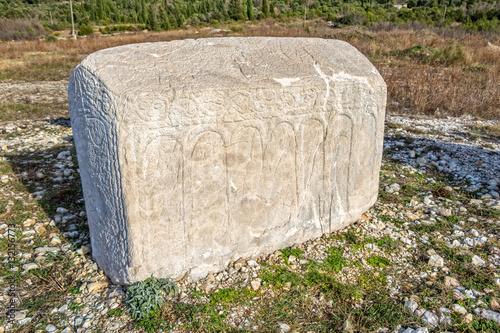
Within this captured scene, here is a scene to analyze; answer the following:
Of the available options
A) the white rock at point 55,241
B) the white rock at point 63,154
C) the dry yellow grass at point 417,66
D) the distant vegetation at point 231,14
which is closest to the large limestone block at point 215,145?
the white rock at point 55,241

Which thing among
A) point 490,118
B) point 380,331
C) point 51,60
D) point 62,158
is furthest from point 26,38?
point 380,331

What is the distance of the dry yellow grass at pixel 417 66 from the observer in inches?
300

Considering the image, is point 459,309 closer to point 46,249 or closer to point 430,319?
point 430,319

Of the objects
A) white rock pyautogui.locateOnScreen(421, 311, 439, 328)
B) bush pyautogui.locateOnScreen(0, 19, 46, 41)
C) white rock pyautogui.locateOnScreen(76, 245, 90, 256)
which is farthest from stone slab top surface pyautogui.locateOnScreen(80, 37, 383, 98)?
bush pyautogui.locateOnScreen(0, 19, 46, 41)

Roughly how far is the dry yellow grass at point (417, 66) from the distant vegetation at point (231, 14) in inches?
209

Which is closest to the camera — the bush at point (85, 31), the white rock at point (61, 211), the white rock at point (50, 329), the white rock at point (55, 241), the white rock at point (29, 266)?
the white rock at point (50, 329)

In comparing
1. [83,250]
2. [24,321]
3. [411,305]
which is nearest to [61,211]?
[83,250]

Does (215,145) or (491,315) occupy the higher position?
(215,145)

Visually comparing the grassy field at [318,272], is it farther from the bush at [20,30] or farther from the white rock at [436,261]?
the bush at [20,30]

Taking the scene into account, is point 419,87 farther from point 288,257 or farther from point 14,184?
point 14,184

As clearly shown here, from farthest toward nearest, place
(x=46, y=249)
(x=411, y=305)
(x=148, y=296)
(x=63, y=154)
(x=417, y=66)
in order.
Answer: (x=417, y=66)
(x=63, y=154)
(x=46, y=249)
(x=411, y=305)
(x=148, y=296)

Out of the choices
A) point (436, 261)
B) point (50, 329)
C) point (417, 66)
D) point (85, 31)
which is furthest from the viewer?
point (85, 31)

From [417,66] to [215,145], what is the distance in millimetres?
10160

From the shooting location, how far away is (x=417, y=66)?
1097 cm
